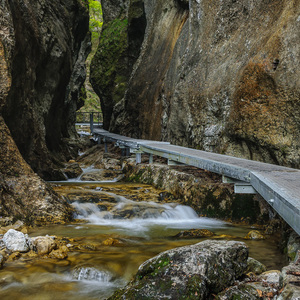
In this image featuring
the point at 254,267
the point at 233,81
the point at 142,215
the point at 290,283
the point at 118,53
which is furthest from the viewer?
the point at 118,53

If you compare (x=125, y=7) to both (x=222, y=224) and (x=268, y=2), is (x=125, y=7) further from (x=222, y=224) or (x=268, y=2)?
(x=222, y=224)

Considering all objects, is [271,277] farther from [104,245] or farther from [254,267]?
[104,245]

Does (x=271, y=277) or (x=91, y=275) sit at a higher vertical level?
(x=271, y=277)

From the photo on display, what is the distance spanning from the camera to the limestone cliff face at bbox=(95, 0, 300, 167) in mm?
7766

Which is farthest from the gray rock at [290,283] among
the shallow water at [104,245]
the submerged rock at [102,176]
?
the submerged rock at [102,176]

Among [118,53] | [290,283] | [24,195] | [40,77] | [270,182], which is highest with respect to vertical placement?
[118,53]

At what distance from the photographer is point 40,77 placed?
1683cm

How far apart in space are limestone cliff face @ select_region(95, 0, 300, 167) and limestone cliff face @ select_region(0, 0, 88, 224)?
5.10 meters

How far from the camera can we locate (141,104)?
2077cm

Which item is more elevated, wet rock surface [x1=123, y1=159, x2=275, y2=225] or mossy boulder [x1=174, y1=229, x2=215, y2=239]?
wet rock surface [x1=123, y1=159, x2=275, y2=225]

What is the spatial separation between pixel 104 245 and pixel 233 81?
20.9 ft

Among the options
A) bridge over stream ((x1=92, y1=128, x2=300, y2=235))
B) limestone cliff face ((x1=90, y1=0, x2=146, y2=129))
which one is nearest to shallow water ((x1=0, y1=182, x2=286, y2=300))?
bridge over stream ((x1=92, y1=128, x2=300, y2=235))

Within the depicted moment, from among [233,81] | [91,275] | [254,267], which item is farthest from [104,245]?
[233,81]

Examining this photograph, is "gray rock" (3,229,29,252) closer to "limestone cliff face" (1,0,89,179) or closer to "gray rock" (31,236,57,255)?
"gray rock" (31,236,57,255)
